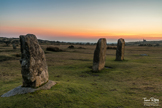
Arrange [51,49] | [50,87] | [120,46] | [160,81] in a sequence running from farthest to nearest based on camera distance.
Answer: [51,49]
[120,46]
[160,81]
[50,87]

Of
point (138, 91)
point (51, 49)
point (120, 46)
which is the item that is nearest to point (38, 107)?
point (138, 91)

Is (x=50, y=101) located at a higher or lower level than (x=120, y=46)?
lower

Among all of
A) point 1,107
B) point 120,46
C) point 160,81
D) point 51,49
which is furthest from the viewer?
point 51,49

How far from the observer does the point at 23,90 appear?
766 cm

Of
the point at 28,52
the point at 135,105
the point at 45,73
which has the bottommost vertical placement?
the point at 135,105

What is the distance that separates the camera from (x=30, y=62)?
778 cm

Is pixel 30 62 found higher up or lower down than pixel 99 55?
higher up

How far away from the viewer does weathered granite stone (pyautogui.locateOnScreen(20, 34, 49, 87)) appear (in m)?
7.76

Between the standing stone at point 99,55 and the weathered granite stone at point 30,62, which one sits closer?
the weathered granite stone at point 30,62

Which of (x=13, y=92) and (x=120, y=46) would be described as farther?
(x=120, y=46)

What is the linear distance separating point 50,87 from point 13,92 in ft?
7.36

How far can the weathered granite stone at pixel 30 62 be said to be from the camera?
25.5ft

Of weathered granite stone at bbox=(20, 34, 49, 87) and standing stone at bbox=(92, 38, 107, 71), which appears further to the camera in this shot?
standing stone at bbox=(92, 38, 107, 71)

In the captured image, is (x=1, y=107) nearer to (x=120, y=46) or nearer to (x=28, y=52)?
(x=28, y=52)
